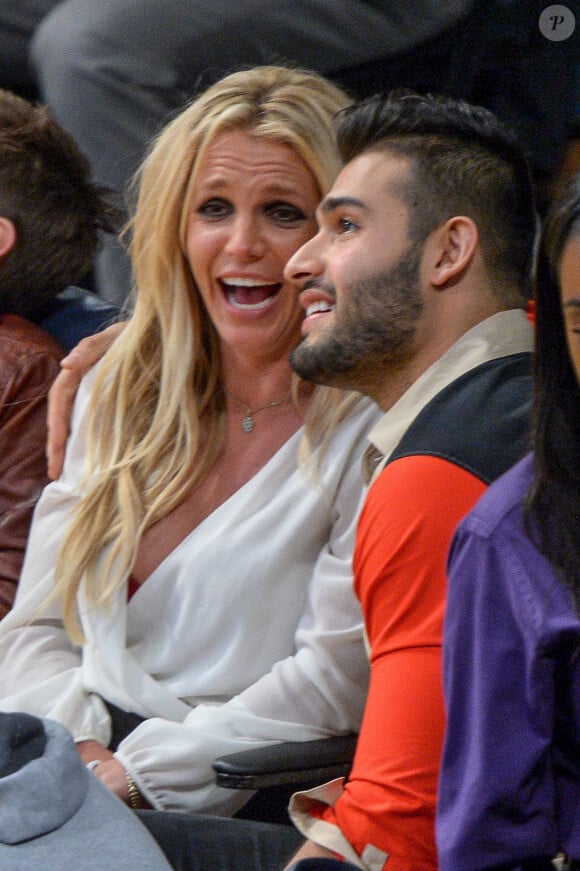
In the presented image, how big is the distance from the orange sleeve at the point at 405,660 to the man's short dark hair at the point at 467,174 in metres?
0.36

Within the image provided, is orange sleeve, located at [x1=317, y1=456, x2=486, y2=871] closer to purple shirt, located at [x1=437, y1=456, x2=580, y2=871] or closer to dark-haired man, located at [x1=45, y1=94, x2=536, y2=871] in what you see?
dark-haired man, located at [x1=45, y1=94, x2=536, y2=871]

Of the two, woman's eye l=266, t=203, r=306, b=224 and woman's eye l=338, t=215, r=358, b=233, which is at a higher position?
woman's eye l=338, t=215, r=358, b=233

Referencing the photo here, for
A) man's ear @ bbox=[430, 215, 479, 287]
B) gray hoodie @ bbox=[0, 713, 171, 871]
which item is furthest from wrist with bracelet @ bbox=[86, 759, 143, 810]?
man's ear @ bbox=[430, 215, 479, 287]

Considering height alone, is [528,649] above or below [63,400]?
above

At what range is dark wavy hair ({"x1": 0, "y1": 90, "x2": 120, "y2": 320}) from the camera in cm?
252

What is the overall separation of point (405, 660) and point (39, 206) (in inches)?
50.8

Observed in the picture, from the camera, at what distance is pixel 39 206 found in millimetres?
2533

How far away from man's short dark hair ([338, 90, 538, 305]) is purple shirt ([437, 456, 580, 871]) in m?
0.54

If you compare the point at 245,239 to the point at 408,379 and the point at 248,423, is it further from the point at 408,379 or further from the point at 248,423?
the point at 408,379

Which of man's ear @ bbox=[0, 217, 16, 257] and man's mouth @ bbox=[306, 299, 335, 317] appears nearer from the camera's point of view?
man's mouth @ bbox=[306, 299, 335, 317]

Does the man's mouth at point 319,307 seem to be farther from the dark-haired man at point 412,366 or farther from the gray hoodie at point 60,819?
the gray hoodie at point 60,819

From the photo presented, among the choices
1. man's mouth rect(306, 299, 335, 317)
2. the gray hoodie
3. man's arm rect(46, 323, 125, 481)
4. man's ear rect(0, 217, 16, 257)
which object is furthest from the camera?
man's ear rect(0, 217, 16, 257)

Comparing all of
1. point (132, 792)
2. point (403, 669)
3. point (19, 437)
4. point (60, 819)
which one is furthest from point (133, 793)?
point (19, 437)

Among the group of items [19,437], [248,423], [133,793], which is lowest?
[133,793]
